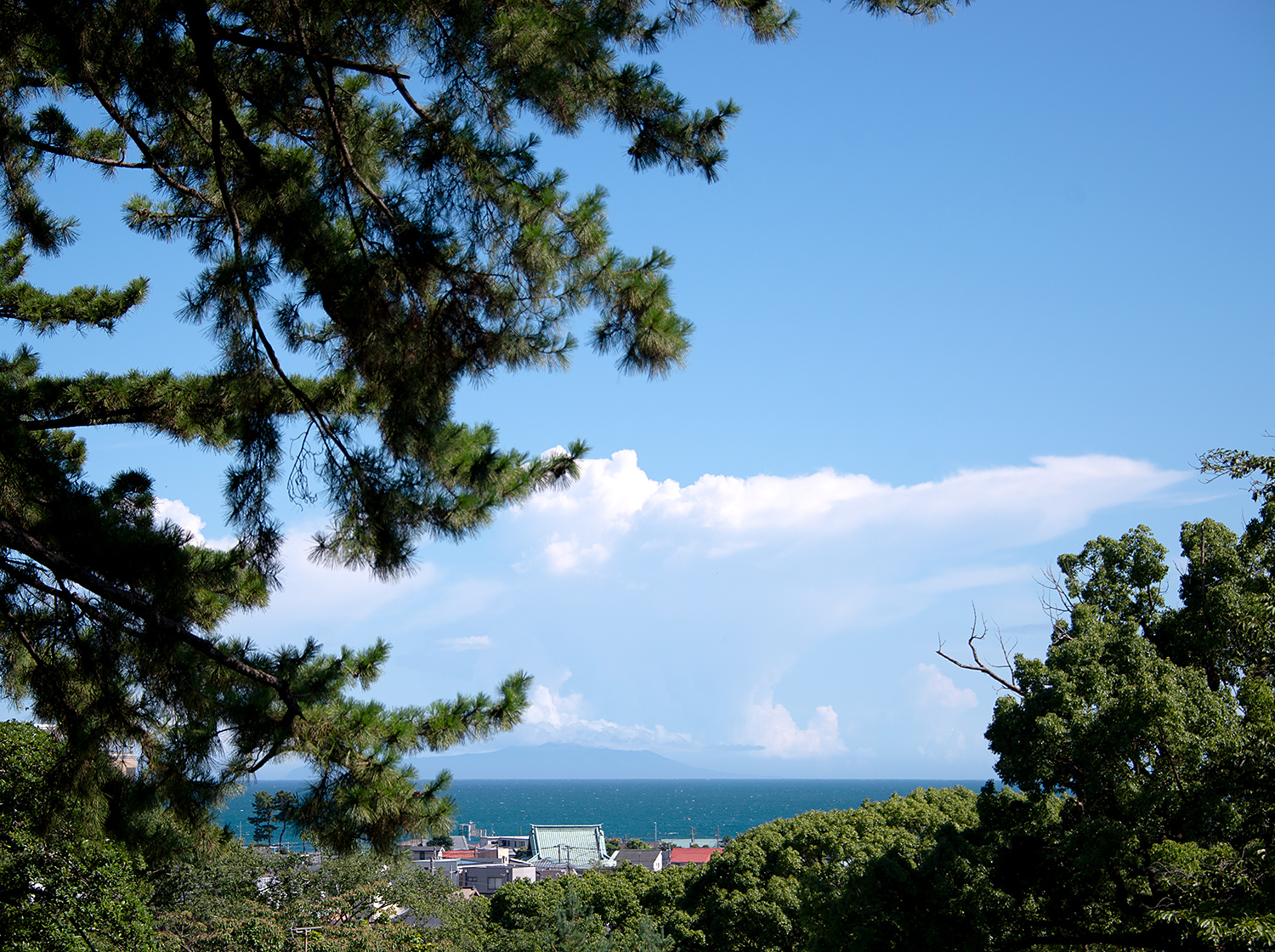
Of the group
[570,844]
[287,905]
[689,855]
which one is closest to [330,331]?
[287,905]

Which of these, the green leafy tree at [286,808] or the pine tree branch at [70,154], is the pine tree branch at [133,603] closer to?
the green leafy tree at [286,808]

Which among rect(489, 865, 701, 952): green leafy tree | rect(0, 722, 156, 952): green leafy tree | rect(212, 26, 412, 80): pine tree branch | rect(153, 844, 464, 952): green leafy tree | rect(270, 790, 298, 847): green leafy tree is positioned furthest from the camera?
rect(489, 865, 701, 952): green leafy tree

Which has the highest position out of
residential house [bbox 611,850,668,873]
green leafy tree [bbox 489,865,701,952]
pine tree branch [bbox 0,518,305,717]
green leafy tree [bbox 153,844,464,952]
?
pine tree branch [bbox 0,518,305,717]

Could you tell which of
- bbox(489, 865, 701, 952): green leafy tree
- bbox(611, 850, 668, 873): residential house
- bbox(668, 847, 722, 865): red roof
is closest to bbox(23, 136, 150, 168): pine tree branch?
bbox(489, 865, 701, 952): green leafy tree

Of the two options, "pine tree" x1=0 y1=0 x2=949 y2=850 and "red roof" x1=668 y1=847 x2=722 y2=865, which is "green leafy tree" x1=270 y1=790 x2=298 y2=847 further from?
"red roof" x1=668 y1=847 x2=722 y2=865

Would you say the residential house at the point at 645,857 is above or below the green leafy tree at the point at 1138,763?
below

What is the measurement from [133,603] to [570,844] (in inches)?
2264

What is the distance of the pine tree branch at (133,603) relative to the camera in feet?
12.2

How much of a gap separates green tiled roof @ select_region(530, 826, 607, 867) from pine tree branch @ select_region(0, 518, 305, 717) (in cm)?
5427

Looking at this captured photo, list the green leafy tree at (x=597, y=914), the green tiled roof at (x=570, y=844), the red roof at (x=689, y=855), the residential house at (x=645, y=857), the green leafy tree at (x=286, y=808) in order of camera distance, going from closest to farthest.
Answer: the green leafy tree at (x=286, y=808) < the green leafy tree at (x=597, y=914) < the residential house at (x=645, y=857) < the red roof at (x=689, y=855) < the green tiled roof at (x=570, y=844)

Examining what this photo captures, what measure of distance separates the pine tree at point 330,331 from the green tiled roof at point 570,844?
53935 mm

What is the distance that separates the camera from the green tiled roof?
180 feet

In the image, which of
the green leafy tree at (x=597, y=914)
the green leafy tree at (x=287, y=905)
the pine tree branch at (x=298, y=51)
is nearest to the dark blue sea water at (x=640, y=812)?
the green leafy tree at (x=597, y=914)

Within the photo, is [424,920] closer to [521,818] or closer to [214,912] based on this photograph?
[214,912]
